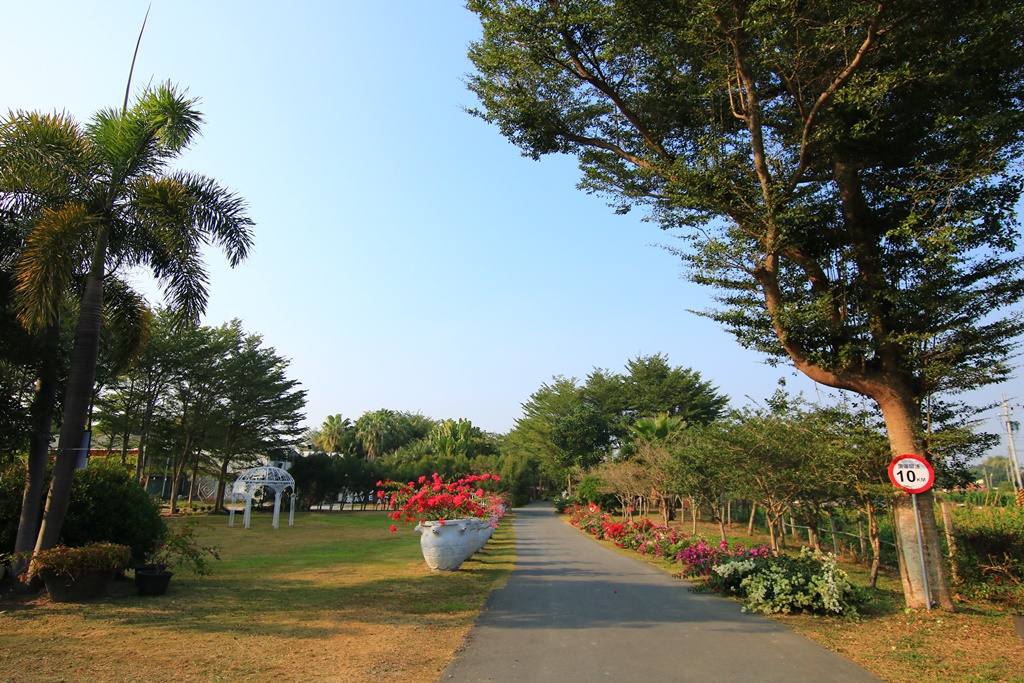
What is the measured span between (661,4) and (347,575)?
1151cm

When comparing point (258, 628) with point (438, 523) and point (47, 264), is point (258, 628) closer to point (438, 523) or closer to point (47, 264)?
point (438, 523)

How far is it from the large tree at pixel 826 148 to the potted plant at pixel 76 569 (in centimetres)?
984

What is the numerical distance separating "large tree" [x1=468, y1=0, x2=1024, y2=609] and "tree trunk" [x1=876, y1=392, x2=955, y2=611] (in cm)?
3

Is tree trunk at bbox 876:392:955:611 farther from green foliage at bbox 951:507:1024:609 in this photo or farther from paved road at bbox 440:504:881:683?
paved road at bbox 440:504:881:683

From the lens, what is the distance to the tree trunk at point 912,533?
29.4ft

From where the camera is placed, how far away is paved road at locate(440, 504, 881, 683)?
18.0ft

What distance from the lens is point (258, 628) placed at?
23.8 ft

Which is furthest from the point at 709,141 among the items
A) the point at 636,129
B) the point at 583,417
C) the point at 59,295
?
the point at 583,417

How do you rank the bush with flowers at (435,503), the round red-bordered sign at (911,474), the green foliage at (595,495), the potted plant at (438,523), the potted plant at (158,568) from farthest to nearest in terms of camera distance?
1. the green foliage at (595,495)
2. the bush with flowers at (435,503)
3. the potted plant at (438,523)
4. the potted plant at (158,568)
5. the round red-bordered sign at (911,474)

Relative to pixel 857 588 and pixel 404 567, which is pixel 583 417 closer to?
pixel 404 567

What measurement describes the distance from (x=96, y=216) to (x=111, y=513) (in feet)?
16.0

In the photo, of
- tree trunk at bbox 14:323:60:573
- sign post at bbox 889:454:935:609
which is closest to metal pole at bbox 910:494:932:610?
sign post at bbox 889:454:935:609

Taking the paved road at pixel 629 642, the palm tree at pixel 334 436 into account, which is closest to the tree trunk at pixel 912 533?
the paved road at pixel 629 642

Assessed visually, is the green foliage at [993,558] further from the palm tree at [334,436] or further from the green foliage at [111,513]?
the palm tree at [334,436]
